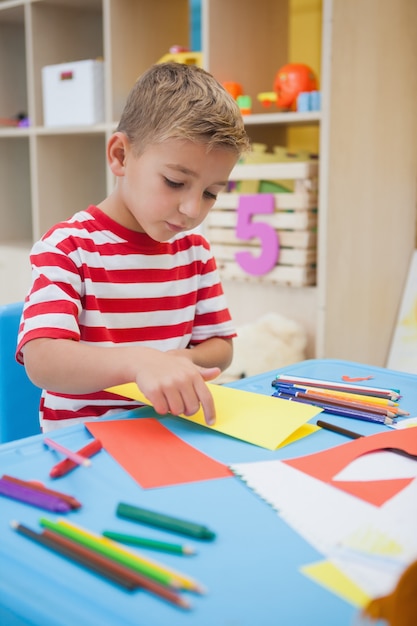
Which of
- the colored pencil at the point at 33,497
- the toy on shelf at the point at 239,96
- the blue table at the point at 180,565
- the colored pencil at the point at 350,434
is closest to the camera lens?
the blue table at the point at 180,565

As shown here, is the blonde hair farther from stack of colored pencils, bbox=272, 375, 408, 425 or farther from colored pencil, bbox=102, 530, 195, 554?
colored pencil, bbox=102, 530, 195, 554

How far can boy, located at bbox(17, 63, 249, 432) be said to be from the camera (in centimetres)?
77

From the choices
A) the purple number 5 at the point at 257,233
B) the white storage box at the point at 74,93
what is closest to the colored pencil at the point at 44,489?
the purple number 5 at the point at 257,233

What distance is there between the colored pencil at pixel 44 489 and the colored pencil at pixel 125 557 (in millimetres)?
35

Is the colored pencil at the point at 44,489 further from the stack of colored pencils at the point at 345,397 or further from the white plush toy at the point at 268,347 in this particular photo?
the white plush toy at the point at 268,347

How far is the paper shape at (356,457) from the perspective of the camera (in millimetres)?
551

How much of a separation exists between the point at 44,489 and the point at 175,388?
0.18 metres

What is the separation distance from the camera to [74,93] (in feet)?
7.77

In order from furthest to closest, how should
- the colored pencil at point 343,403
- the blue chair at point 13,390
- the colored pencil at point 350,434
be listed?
1. the blue chair at point 13,390
2. the colored pencil at point 343,403
3. the colored pencil at point 350,434

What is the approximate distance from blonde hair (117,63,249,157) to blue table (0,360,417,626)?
404 mm

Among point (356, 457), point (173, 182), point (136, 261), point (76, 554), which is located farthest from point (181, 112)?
point (76, 554)

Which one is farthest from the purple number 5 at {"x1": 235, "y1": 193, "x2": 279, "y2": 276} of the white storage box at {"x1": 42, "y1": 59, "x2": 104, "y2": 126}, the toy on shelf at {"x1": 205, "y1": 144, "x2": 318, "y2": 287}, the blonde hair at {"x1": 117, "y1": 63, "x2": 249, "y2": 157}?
the blonde hair at {"x1": 117, "y1": 63, "x2": 249, "y2": 157}

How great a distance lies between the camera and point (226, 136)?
2.78ft

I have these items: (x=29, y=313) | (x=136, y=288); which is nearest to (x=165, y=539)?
(x=29, y=313)
